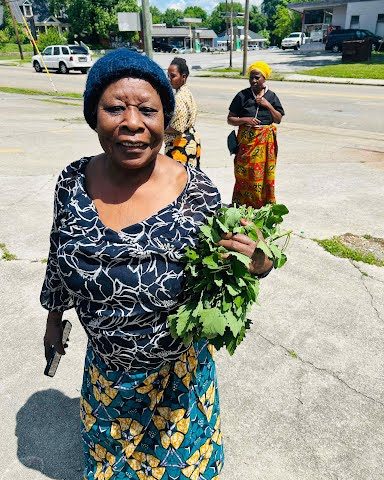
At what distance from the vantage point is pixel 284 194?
620 centimetres

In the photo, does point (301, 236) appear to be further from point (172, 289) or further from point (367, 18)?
point (367, 18)

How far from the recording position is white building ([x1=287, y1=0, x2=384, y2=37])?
3858 centimetres

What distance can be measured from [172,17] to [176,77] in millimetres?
115145

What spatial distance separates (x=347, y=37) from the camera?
33125 mm

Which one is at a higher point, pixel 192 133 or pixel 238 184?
pixel 192 133

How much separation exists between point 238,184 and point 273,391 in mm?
3083

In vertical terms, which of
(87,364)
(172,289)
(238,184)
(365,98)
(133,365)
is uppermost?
(172,289)

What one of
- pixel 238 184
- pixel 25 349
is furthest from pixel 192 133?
pixel 25 349

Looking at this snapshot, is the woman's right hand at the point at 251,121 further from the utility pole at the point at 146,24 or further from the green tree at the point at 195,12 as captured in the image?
the green tree at the point at 195,12

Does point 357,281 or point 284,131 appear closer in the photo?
point 357,281

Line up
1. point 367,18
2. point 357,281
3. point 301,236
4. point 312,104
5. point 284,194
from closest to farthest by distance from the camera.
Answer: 1. point 357,281
2. point 301,236
3. point 284,194
4. point 312,104
5. point 367,18

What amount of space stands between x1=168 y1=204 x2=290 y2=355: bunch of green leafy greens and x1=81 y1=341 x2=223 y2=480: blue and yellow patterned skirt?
0.98 feet

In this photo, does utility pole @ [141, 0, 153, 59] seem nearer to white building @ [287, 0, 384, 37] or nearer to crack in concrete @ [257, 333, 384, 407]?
crack in concrete @ [257, 333, 384, 407]

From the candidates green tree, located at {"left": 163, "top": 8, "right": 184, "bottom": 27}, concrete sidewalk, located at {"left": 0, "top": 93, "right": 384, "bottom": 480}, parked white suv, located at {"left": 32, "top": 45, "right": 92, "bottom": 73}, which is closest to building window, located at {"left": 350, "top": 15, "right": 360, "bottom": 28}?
parked white suv, located at {"left": 32, "top": 45, "right": 92, "bottom": 73}
